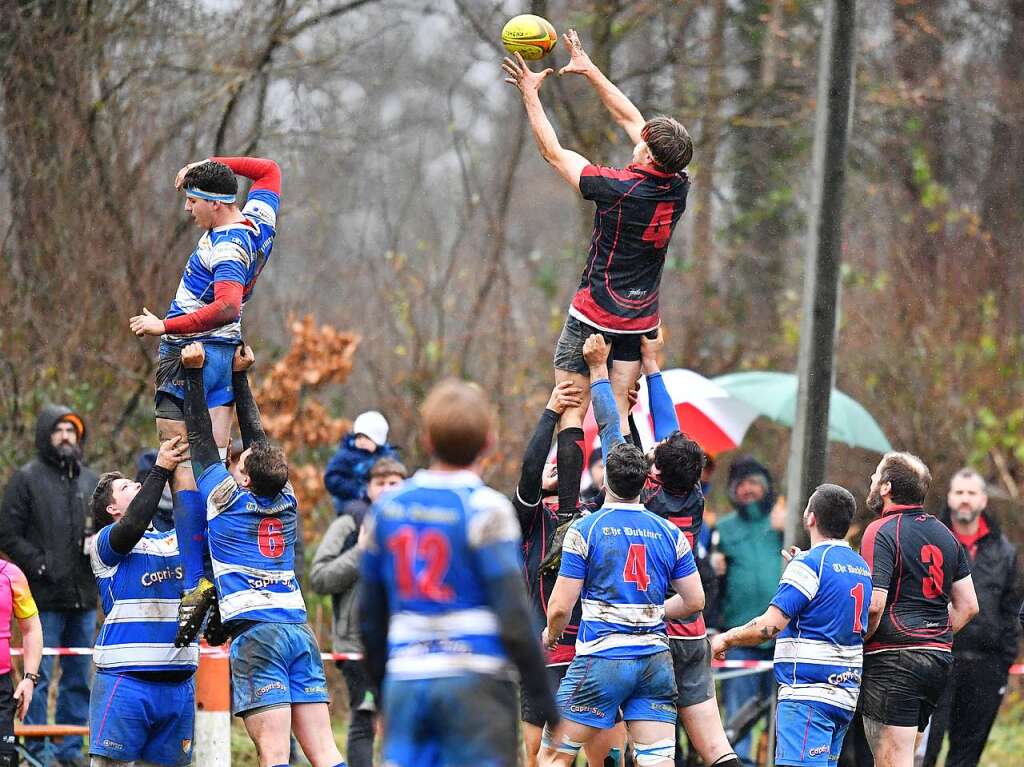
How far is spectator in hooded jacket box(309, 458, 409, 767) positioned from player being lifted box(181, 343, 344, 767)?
2437 millimetres

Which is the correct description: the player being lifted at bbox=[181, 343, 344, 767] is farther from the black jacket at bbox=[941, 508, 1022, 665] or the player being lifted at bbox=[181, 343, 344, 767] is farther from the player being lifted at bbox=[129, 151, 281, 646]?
the black jacket at bbox=[941, 508, 1022, 665]

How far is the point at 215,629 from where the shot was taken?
7.58 metres

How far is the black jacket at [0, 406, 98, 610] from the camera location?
10.6m

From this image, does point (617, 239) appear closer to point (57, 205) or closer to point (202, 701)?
point (202, 701)

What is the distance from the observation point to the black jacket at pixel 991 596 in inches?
413

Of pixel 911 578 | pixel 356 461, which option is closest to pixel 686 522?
pixel 911 578

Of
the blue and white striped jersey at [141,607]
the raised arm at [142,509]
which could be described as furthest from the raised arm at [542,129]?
the blue and white striped jersey at [141,607]

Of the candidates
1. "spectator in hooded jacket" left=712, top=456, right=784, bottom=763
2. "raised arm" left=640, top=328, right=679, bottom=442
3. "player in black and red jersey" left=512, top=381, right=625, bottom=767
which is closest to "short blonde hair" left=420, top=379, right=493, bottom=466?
"player in black and red jersey" left=512, top=381, right=625, bottom=767

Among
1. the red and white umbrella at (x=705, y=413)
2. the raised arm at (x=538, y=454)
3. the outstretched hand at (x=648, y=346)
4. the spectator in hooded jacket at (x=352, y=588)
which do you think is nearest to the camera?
the raised arm at (x=538, y=454)

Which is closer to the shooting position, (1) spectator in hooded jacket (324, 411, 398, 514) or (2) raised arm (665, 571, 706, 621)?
(2) raised arm (665, 571, 706, 621)

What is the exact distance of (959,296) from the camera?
18.1 m

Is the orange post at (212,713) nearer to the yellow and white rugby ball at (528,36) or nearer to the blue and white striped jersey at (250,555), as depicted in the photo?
the blue and white striped jersey at (250,555)

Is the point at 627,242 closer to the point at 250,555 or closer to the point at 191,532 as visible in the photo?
the point at 250,555

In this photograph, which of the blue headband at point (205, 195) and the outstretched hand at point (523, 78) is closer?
the blue headband at point (205, 195)
